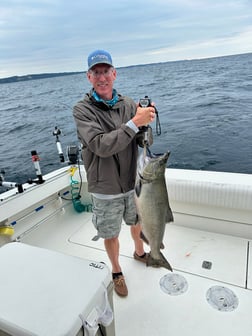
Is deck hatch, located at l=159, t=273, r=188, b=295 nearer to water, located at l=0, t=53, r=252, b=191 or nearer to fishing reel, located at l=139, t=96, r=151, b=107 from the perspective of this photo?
fishing reel, located at l=139, t=96, r=151, b=107

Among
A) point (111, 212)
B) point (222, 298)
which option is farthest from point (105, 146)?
point (222, 298)

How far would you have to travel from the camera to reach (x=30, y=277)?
1.22 metres

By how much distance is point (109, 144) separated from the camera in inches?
63.1

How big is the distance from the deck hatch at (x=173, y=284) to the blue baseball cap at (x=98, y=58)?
1.90 m

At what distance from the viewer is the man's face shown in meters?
1.83

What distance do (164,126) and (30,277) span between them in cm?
890

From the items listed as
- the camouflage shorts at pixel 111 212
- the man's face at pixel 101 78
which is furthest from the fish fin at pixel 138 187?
the man's face at pixel 101 78

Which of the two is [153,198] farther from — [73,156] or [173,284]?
[73,156]

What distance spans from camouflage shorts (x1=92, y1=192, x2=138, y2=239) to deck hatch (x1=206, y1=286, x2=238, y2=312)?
2.89 feet

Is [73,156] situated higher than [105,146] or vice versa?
[105,146]

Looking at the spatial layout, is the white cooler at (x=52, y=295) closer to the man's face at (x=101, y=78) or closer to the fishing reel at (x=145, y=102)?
the fishing reel at (x=145, y=102)

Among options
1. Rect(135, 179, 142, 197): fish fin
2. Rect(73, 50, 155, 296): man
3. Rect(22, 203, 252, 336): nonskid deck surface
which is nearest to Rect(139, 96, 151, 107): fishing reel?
Rect(73, 50, 155, 296): man

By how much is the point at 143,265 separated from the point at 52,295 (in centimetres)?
151

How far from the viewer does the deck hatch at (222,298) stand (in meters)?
1.97
